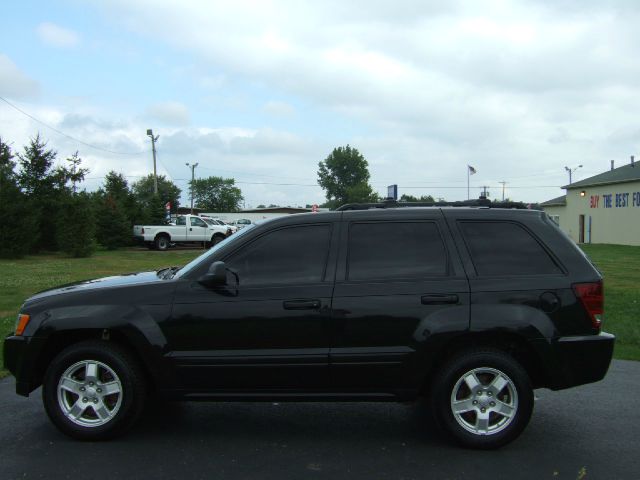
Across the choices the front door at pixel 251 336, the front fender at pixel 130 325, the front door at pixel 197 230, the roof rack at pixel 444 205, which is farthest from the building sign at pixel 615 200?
the front fender at pixel 130 325

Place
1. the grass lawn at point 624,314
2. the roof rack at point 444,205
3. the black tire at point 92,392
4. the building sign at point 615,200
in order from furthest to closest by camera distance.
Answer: the building sign at point 615,200 → the grass lawn at point 624,314 → the roof rack at point 444,205 → the black tire at point 92,392

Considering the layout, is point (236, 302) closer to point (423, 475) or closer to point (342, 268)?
point (342, 268)

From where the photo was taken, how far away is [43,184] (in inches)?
1082

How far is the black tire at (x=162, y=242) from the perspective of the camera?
3212cm

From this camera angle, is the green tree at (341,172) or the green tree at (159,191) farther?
the green tree at (341,172)

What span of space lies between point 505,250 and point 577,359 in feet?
3.07

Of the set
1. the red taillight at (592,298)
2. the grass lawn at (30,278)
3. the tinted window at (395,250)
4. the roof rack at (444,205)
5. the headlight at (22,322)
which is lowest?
the grass lawn at (30,278)

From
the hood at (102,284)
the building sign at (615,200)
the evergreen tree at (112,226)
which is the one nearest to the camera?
the hood at (102,284)

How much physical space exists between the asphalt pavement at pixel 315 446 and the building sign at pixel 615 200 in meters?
39.7

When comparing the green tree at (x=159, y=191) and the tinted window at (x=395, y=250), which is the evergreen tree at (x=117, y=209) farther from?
the tinted window at (x=395, y=250)

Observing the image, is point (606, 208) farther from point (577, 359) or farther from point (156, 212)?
point (577, 359)

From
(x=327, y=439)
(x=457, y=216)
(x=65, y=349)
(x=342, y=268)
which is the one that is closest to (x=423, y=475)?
(x=327, y=439)

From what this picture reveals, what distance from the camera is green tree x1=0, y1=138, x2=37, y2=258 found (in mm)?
24469

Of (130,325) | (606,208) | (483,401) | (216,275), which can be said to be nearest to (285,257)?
(216,275)
